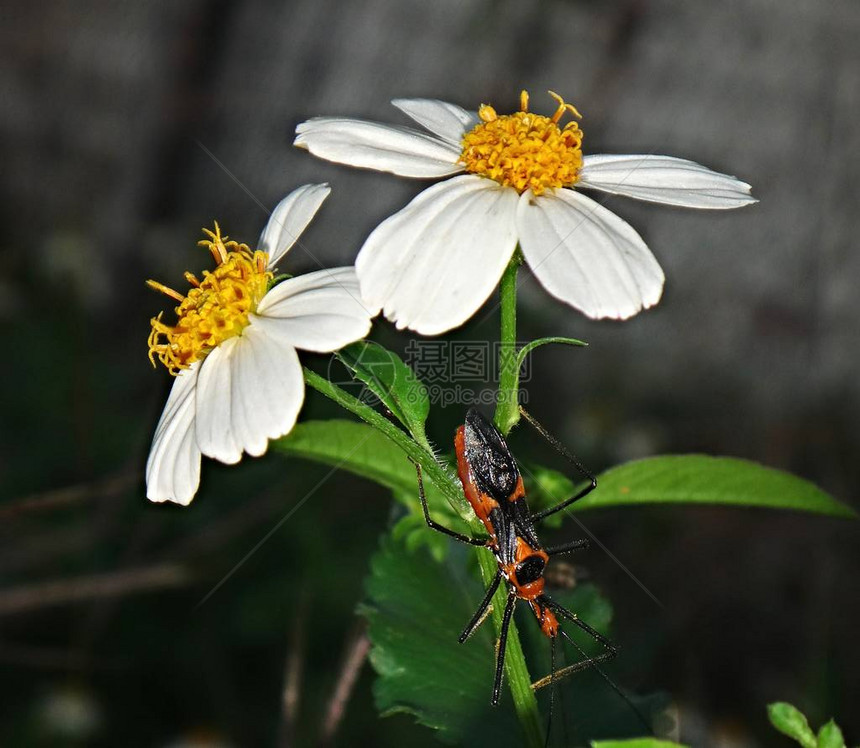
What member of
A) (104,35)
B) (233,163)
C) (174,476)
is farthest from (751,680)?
(104,35)

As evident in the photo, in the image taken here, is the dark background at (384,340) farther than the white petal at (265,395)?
Yes

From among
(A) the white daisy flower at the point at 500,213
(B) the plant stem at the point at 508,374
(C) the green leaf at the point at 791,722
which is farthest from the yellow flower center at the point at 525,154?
(C) the green leaf at the point at 791,722

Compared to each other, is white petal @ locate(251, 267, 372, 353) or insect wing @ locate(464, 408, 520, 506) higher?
white petal @ locate(251, 267, 372, 353)

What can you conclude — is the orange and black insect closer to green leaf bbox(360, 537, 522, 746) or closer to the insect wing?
the insect wing

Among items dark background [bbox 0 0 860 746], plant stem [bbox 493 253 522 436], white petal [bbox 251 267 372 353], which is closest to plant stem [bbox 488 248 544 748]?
plant stem [bbox 493 253 522 436]

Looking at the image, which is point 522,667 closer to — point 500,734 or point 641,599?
point 500,734

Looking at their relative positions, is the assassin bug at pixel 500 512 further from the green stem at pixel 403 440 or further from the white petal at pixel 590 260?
the white petal at pixel 590 260
